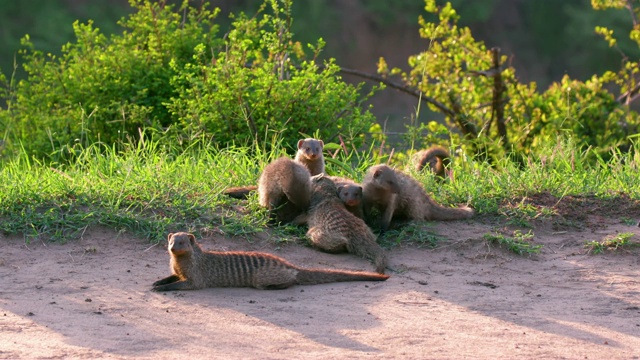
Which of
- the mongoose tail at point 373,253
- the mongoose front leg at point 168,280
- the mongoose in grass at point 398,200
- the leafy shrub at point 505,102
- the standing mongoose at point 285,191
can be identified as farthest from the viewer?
the leafy shrub at point 505,102

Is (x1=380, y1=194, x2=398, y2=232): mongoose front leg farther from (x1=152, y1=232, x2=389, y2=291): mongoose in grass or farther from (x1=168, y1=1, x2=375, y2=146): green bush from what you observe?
(x1=168, y1=1, x2=375, y2=146): green bush

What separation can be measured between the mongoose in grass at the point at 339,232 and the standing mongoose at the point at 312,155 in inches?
23.6

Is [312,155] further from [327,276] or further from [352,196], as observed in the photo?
[327,276]

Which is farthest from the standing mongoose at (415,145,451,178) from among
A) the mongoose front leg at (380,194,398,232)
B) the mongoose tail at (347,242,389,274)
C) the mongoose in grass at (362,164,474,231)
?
the mongoose tail at (347,242,389,274)

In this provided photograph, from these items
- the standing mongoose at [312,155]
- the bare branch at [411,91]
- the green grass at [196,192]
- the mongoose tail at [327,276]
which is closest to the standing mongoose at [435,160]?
the green grass at [196,192]

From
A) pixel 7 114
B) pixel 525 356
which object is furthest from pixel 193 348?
pixel 7 114

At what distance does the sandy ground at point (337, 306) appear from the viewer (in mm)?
3340

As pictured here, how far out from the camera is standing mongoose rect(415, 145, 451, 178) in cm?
591

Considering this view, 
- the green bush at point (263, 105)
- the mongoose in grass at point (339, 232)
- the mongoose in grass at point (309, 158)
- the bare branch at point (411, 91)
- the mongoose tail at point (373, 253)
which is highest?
the bare branch at point (411, 91)

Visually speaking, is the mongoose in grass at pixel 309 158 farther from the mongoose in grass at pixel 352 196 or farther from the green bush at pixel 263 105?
the green bush at pixel 263 105

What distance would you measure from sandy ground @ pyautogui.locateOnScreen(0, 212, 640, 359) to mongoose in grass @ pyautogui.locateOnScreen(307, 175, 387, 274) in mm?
60

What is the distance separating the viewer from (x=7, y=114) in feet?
24.0

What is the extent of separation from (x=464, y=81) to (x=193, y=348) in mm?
5307

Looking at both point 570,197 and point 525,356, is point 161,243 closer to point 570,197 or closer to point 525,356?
point 525,356
